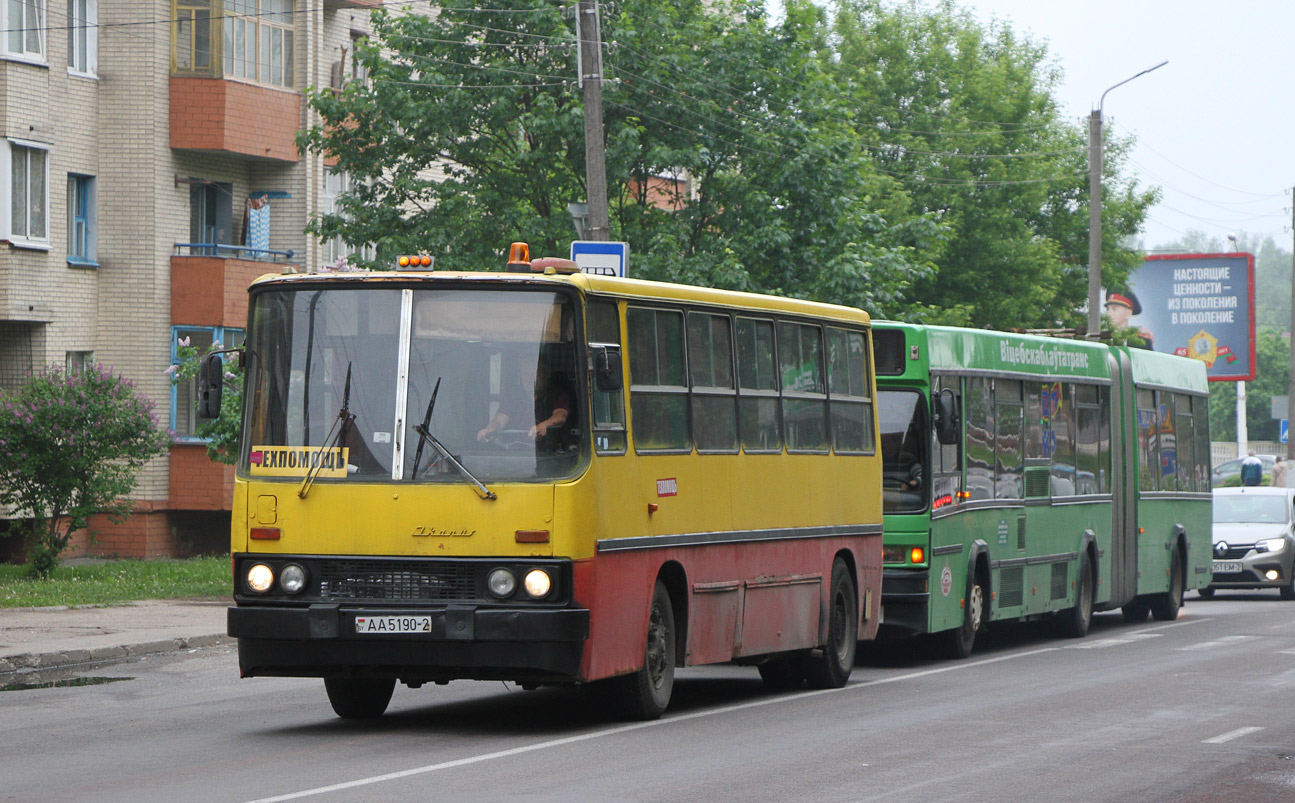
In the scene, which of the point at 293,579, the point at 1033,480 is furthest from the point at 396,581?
the point at 1033,480

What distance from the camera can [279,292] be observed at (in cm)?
1223

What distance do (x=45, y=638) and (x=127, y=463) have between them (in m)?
11.5

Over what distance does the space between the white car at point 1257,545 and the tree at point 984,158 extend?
17667mm

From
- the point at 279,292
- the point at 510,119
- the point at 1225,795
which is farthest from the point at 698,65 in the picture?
the point at 1225,795

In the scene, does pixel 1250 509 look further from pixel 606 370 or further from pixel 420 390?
pixel 420 390

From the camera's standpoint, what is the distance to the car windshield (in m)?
33.3

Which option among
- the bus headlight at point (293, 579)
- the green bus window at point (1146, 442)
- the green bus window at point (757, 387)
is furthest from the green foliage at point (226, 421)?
the bus headlight at point (293, 579)

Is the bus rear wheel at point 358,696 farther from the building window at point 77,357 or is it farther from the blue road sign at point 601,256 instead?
the building window at point 77,357

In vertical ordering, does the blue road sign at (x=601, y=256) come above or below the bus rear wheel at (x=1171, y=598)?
above

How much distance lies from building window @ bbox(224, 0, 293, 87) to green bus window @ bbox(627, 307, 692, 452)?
24501 millimetres

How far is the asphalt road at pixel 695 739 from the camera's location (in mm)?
9953

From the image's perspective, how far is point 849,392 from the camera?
16.3 m

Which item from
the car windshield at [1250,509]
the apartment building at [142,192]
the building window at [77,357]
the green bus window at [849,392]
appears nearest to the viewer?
the green bus window at [849,392]

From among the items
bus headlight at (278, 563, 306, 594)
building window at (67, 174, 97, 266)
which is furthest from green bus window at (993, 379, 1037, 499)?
building window at (67, 174, 97, 266)
